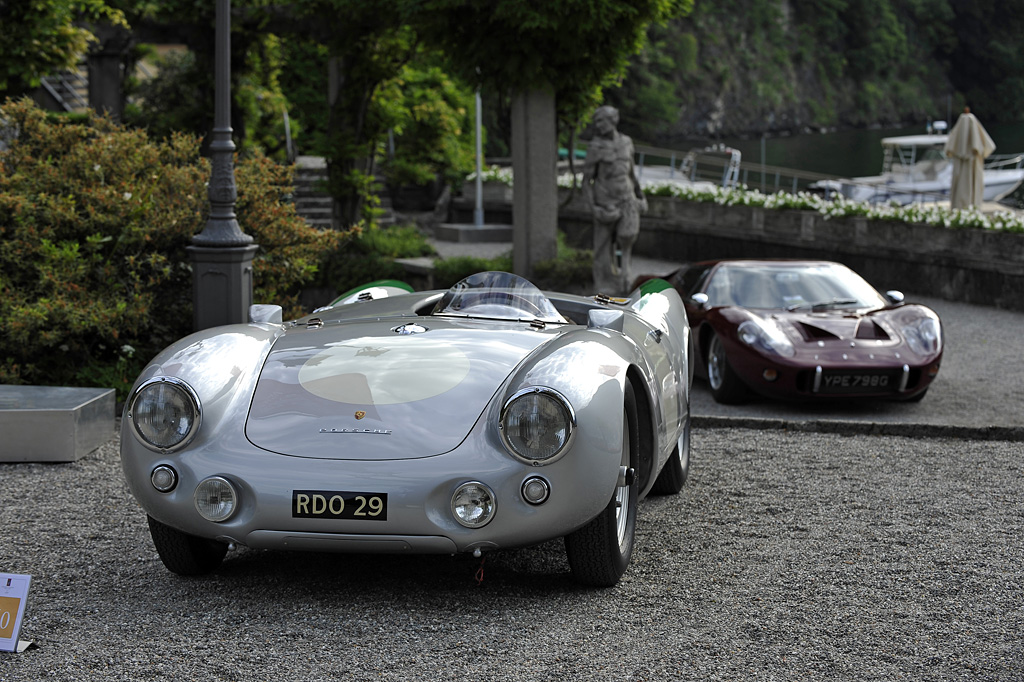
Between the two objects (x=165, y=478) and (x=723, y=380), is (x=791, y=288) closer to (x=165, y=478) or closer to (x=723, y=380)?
(x=723, y=380)

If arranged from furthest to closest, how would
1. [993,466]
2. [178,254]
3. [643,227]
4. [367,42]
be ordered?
1. [643,227]
2. [367,42]
3. [178,254]
4. [993,466]

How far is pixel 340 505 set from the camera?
12.0 feet

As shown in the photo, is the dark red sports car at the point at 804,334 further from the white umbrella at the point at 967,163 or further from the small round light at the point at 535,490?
the white umbrella at the point at 967,163

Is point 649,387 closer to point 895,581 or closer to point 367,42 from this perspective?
point 895,581

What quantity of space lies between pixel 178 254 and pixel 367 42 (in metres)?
8.79

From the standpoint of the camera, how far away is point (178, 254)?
880 centimetres

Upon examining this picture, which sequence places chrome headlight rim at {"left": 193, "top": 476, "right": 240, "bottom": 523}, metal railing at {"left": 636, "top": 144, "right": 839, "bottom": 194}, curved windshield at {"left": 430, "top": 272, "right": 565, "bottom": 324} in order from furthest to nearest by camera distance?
metal railing at {"left": 636, "top": 144, "right": 839, "bottom": 194}, curved windshield at {"left": 430, "top": 272, "right": 565, "bottom": 324}, chrome headlight rim at {"left": 193, "top": 476, "right": 240, "bottom": 523}

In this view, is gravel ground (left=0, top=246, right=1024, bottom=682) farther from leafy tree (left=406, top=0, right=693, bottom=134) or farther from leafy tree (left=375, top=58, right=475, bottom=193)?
leafy tree (left=375, top=58, right=475, bottom=193)

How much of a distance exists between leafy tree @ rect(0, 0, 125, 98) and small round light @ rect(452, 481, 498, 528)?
48.0 feet

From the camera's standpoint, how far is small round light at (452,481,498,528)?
144 inches

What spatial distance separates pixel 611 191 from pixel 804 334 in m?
5.69

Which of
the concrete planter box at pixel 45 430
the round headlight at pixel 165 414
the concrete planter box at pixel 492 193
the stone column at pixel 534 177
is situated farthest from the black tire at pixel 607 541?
the concrete planter box at pixel 492 193

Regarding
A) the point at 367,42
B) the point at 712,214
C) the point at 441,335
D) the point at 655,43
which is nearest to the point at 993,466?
the point at 441,335

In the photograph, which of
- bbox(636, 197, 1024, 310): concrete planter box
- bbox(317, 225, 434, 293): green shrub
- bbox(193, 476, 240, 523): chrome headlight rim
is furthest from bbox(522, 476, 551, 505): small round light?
bbox(636, 197, 1024, 310): concrete planter box
